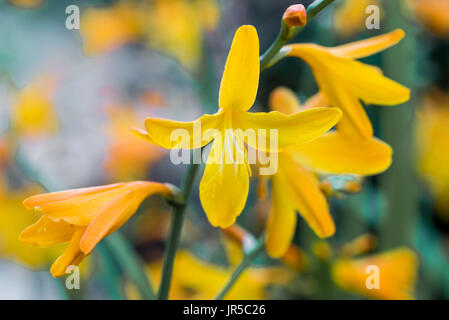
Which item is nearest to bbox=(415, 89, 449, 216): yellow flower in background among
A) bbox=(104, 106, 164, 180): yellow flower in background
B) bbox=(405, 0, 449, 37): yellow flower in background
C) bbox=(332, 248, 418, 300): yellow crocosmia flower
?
bbox=(405, 0, 449, 37): yellow flower in background

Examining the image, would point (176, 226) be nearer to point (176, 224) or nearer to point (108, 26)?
point (176, 224)

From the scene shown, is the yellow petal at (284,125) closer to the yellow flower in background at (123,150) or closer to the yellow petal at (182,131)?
the yellow petal at (182,131)

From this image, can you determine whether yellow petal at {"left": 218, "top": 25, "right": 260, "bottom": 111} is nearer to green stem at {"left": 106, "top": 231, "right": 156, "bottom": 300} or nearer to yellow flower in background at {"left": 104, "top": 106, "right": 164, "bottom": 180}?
green stem at {"left": 106, "top": 231, "right": 156, "bottom": 300}

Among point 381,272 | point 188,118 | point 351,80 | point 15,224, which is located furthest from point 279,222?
point 188,118

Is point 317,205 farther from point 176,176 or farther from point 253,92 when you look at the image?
point 176,176

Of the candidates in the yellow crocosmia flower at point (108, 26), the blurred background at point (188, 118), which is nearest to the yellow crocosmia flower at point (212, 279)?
the blurred background at point (188, 118)

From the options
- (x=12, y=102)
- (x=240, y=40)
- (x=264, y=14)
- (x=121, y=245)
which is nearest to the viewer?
(x=240, y=40)

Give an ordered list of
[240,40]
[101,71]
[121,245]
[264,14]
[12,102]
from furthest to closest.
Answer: [101,71] → [264,14] → [12,102] → [121,245] → [240,40]
